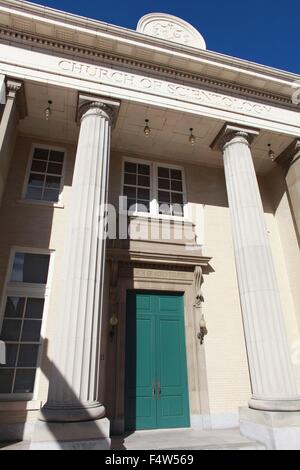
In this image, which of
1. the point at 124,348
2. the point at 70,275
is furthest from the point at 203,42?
the point at 124,348

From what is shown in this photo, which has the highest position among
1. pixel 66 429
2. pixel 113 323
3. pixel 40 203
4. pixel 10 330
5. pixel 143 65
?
pixel 143 65

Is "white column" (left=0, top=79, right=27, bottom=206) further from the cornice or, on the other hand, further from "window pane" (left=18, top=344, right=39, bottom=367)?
"window pane" (left=18, top=344, right=39, bottom=367)

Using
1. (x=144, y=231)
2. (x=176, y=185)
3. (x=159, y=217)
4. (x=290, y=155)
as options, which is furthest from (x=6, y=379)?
(x=290, y=155)

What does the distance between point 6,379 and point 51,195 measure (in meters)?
4.68

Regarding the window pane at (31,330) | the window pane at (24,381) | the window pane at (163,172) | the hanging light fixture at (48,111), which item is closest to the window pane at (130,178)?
the window pane at (163,172)

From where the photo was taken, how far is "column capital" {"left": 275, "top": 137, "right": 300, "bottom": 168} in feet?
30.7

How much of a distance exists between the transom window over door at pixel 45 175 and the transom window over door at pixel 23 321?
1813 mm

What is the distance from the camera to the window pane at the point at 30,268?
25.3 ft

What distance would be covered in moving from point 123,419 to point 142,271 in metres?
3.41

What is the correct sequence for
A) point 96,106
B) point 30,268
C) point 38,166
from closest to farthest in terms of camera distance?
point 96,106 < point 30,268 < point 38,166

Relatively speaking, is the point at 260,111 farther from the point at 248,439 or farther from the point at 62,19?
the point at 248,439

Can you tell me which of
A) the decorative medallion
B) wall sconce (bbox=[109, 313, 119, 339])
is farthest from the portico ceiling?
wall sconce (bbox=[109, 313, 119, 339])

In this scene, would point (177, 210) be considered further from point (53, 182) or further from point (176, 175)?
point (53, 182)

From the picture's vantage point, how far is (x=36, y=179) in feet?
29.6
